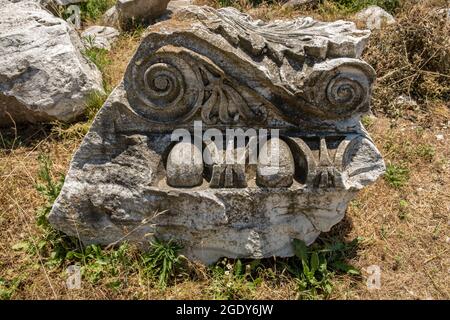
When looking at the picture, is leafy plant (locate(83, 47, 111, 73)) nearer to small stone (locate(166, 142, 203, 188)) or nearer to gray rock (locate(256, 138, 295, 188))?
small stone (locate(166, 142, 203, 188))

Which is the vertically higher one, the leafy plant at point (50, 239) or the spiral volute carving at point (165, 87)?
the spiral volute carving at point (165, 87)

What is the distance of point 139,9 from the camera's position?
20.4 ft

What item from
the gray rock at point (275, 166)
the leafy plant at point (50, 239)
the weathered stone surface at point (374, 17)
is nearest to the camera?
the gray rock at point (275, 166)

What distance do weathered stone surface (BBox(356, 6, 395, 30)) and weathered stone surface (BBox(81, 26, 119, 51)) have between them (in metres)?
3.47

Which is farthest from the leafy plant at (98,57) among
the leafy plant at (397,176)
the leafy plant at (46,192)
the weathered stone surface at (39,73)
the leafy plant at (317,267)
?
the leafy plant at (397,176)

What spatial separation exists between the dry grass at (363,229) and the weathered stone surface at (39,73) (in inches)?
9.4

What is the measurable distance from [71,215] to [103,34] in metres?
3.82

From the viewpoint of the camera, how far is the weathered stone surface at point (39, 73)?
13.6ft

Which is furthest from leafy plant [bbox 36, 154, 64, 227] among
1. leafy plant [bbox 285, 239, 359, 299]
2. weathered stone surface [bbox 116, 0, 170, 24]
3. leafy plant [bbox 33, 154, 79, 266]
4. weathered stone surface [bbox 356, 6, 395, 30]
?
weathered stone surface [bbox 356, 6, 395, 30]

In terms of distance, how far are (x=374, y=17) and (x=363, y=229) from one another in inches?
145

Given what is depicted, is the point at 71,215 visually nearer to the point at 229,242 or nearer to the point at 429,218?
the point at 229,242

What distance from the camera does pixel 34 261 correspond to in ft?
10.6

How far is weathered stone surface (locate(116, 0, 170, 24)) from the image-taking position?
20.1 ft

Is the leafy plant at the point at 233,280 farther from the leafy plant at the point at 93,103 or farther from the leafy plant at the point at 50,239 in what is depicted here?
the leafy plant at the point at 93,103
